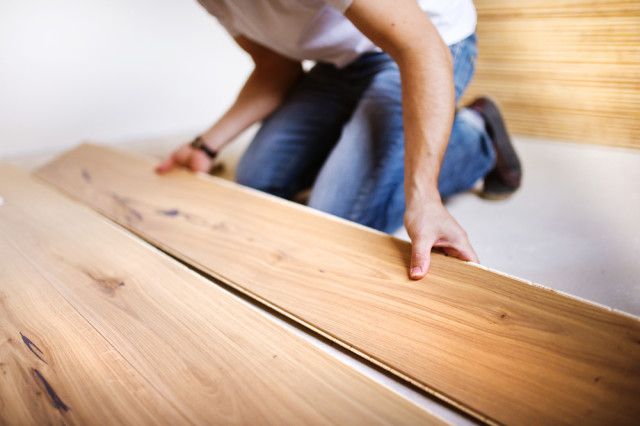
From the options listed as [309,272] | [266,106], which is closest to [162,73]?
[266,106]

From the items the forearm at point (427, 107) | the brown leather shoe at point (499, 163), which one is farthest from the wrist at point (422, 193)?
the brown leather shoe at point (499, 163)

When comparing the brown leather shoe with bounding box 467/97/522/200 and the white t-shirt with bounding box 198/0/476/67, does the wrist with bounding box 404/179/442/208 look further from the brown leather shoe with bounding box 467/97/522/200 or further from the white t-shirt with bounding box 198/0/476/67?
the brown leather shoe with bounding box 467/97/522/200

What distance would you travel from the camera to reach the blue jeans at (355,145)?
0.96 meters

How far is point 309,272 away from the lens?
673mm

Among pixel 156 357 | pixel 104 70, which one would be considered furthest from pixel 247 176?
pixel 104 70

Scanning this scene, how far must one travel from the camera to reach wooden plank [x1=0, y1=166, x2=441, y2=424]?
0.44m

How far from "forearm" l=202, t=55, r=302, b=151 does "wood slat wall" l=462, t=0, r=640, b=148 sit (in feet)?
2.40

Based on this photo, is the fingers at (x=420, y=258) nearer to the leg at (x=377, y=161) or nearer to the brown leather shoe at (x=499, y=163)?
the leg at (x=377, y=161)

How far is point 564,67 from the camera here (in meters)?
1.24

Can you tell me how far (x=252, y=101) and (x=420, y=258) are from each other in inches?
35.6

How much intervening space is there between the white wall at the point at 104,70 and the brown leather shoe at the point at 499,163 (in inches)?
80.9

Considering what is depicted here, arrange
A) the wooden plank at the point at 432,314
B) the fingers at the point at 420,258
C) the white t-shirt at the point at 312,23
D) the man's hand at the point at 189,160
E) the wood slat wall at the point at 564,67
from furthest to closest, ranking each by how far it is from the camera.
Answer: the man's hand at the point at 189,160, the wood slat wall at the point at 564,67, the white t-shirt at the point at 312,23, the fingers at the point at 420,258, the wooden plank at the point at 432,314

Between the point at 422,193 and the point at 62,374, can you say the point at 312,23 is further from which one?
the point at 62,374

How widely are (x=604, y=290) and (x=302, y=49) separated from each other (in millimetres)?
888
